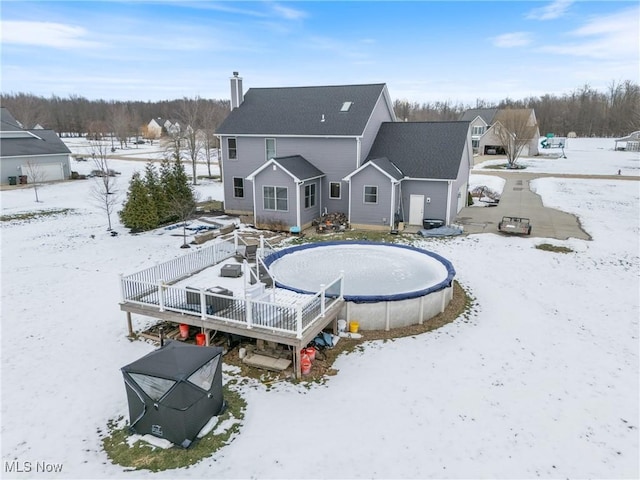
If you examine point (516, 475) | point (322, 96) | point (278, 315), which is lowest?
point (516, 475)

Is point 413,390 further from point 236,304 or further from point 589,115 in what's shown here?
point 589,115

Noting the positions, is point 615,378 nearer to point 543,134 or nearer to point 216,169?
point 216,169

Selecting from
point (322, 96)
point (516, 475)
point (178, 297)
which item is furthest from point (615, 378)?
point (322, 96)

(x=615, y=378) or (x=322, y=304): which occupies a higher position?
(x=322, y=304)

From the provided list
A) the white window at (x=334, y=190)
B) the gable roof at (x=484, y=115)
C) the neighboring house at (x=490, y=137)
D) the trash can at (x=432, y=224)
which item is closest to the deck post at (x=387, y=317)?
the trash can at (x=432, y=224)

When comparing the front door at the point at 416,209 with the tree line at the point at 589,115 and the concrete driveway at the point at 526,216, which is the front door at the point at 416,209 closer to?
the concrete driveway at the point at 526,216

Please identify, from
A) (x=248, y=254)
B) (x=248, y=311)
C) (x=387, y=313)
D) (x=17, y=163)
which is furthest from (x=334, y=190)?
(x=17, y=163)
